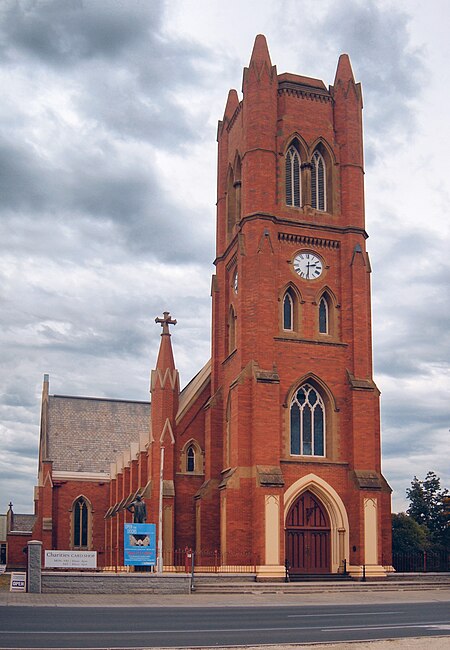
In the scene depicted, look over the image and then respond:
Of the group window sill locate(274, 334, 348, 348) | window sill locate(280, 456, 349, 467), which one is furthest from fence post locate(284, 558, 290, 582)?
window sill locate(274, 334, 348, 348)

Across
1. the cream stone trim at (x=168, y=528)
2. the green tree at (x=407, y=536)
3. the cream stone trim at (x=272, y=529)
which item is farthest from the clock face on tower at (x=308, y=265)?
the green tree at (x=407, y=536)

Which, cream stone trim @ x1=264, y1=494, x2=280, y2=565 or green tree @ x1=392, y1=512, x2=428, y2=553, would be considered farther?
green tree @ x1=392, y1=512, x2=428, y2=553

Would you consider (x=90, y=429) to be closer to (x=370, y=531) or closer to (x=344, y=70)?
(x=370, y=531)

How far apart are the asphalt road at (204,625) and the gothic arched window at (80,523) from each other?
131 feet

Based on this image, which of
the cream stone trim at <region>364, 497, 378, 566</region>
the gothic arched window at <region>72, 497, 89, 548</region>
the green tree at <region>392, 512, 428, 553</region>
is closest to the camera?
the cream stone trim at <region>364, 497, 378, 566</region>

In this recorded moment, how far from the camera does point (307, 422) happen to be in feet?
145

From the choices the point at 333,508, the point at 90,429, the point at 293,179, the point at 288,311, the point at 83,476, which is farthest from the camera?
the point at 90,429

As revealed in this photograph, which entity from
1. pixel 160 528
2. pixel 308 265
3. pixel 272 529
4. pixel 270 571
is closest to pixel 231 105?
pixel 308 265

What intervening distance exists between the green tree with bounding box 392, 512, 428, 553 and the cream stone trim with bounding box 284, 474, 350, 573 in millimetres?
20359

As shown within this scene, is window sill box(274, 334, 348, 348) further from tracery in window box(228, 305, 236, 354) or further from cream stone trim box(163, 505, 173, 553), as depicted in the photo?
cream stone trim box(163, 505, 173, 553)

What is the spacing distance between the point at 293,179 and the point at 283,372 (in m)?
10.5

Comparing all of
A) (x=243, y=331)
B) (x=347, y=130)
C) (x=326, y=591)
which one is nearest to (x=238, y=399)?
(x=243, y=331)

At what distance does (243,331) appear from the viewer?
4375 cm

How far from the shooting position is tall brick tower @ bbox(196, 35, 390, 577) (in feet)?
138
